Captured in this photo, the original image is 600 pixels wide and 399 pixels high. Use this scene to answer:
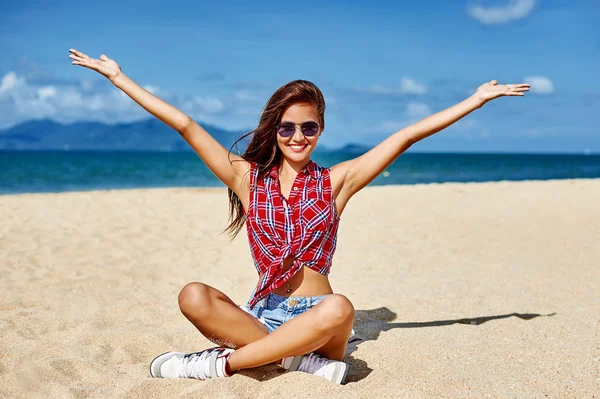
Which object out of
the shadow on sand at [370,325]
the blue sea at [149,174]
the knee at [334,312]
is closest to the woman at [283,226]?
the knee at [334,312]

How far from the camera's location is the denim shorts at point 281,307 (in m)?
3.60

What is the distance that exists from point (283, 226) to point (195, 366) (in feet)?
3.24

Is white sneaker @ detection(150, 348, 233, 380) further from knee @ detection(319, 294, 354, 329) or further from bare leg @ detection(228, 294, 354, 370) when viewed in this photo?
knee @ detection(319, 294, 354, 329)

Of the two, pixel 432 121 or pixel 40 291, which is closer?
pixel 432 121

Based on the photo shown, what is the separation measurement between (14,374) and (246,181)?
6.13 ft

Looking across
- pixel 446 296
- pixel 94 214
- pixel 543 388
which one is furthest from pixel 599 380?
pixel 94 214

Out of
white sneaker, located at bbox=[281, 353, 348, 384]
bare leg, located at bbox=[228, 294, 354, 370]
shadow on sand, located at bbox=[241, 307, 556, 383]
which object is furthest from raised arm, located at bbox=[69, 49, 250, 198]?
shadow on sand, located at bbox=[241, 307, 556, 383]

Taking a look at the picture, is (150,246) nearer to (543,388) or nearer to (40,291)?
(40,291)

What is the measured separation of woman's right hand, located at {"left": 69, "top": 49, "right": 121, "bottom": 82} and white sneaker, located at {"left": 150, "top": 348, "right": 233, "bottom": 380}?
71.7 inches

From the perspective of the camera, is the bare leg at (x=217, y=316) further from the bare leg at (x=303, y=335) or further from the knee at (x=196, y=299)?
the bare leg at (x=303, y=335)

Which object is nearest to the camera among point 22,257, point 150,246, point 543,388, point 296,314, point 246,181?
point 543,388

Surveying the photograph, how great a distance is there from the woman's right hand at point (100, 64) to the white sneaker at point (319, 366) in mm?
2124

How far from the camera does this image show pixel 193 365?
3.49m

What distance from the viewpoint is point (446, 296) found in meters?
5.84
